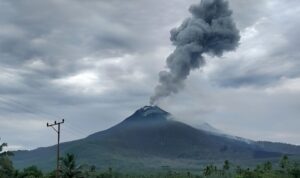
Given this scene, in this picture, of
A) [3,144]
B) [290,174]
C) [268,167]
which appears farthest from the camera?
[268,167]

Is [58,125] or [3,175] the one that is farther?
[3,175]

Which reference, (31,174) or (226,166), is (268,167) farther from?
(31,174)

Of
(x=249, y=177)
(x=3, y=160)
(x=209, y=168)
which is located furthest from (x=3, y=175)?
(x=209, y=168)

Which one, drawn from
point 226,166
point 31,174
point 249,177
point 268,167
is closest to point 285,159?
point 268,167

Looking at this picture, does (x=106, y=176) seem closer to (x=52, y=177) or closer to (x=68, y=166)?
(x=52, y=177)

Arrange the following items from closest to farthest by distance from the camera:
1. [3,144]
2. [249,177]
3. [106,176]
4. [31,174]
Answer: [3,144] → [31,174] → [249,177] → [106,176]

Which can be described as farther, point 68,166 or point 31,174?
point 31,174

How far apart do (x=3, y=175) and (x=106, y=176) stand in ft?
346

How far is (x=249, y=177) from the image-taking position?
125750 millimetres

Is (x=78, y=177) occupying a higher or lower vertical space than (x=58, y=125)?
lower

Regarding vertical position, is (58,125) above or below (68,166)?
above

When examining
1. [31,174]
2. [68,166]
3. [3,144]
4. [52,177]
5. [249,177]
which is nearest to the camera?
[3,144]

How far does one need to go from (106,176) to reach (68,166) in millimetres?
108024

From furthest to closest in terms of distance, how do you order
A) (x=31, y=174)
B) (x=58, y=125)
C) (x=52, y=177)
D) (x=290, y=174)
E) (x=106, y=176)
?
(x=106, y=176), (x=290, y=174), (x=31, y=174), (x=52, y=177), (x=58, y=125)
